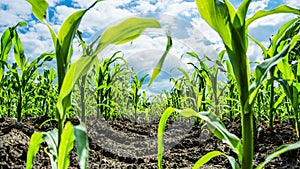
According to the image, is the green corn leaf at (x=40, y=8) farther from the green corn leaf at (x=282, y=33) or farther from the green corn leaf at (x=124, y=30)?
the green corn leaf at (x=282, y=33)

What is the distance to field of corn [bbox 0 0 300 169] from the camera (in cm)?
120

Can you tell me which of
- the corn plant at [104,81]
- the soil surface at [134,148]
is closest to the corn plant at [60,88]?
the soil surface at [134,148]

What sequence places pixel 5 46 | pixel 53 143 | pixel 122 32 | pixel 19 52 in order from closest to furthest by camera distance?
pixel 122 32, pixel 53 143, pixel 5 46, pixel 19 52

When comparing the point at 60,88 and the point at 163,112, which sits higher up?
the point at 60,88

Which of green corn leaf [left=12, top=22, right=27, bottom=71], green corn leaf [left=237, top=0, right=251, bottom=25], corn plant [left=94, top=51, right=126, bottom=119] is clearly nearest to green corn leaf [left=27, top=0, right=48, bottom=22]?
green corn leaf [left=237, top=0, right=251, bottom=25]

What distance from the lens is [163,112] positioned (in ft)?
10.8

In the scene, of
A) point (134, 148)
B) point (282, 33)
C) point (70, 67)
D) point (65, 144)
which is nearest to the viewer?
point (70, 67)

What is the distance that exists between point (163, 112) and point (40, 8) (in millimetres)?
2082

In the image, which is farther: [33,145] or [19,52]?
[19,52]

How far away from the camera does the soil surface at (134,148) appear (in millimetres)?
2441

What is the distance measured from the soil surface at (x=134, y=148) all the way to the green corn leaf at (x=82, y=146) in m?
1.36

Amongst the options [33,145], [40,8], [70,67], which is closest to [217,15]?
[70,67]

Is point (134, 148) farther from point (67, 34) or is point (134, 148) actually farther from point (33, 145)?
point (67, 34)

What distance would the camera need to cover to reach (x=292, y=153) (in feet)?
8.20
